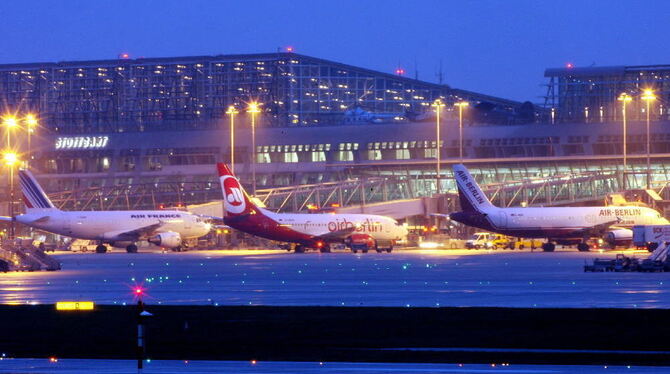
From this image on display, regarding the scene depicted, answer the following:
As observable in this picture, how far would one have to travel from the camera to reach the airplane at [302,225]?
3812 inches

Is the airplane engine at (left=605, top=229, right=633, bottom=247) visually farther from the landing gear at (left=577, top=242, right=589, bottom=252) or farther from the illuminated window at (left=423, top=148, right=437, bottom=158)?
the illuminated window at (left=423, top=148, right=437, bottom=158)

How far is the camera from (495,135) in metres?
148

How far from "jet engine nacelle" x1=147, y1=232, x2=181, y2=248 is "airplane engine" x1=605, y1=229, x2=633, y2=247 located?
1359 inches

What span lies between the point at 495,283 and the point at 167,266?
26.8 metres

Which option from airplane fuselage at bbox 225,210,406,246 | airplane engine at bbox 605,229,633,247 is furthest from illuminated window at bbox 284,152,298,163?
airplane engine at bbox 605,229,633,247

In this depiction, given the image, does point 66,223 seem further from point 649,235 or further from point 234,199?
point 649,235

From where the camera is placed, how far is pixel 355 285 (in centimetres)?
4812

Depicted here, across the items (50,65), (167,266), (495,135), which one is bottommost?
(167,266)

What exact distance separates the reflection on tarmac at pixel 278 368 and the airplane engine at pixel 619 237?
70548 millimetres

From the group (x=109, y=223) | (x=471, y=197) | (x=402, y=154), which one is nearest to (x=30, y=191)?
(x=109, y=223)

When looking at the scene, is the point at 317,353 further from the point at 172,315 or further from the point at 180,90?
A: the point at 180,90

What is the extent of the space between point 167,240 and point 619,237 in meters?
35.9

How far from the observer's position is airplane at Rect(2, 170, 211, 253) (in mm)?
104312

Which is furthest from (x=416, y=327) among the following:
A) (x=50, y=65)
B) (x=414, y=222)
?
(x=50, y=65)
